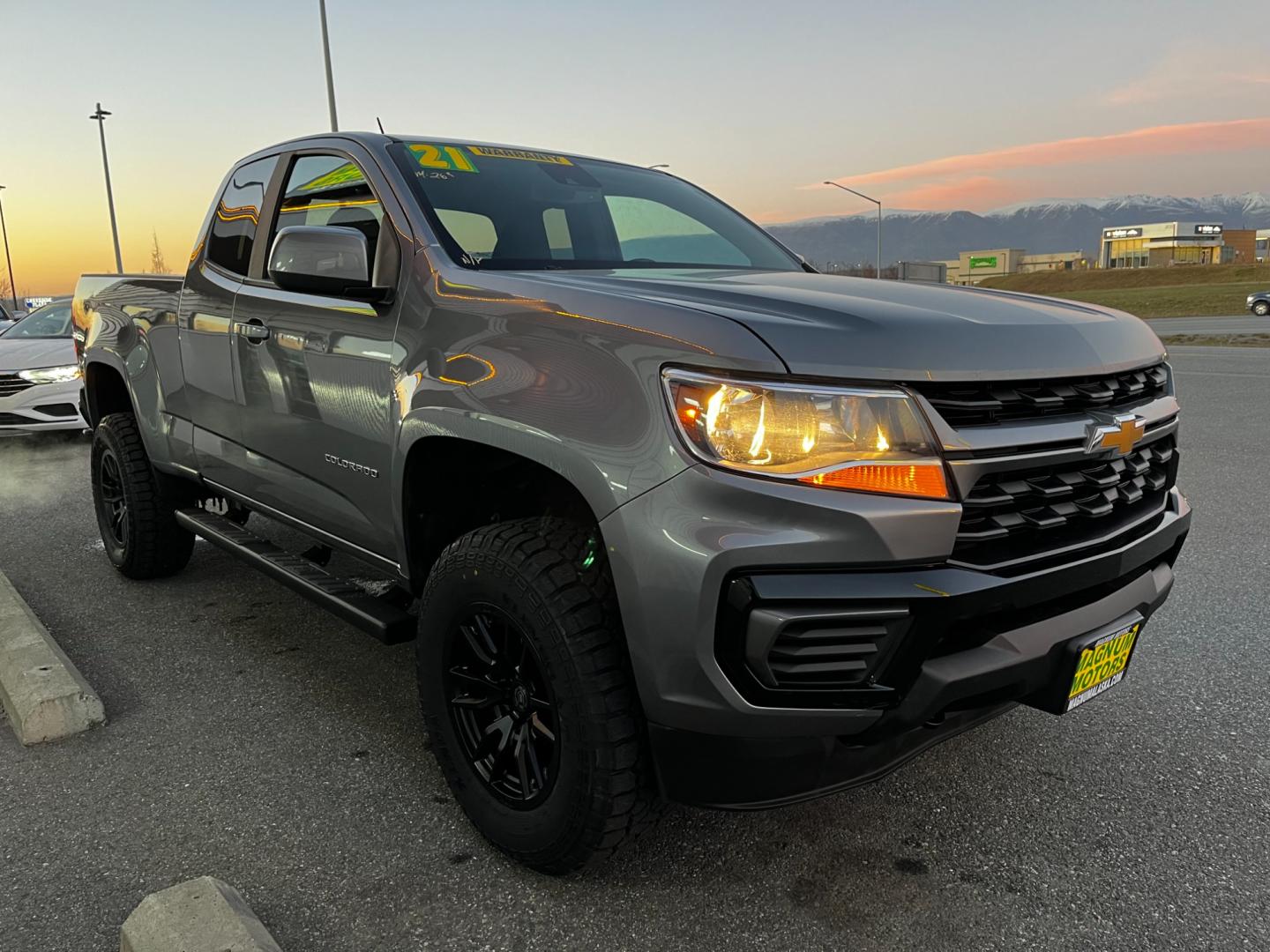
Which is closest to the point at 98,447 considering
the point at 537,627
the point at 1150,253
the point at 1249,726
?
the point at 537,627

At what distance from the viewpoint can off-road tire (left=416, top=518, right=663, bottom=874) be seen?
1.91 m

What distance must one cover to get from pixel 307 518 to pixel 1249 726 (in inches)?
122

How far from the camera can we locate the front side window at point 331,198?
288cm

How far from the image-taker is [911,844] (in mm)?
2330

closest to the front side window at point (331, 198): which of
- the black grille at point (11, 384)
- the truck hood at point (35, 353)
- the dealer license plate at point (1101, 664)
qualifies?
the dealer license plate at point (1101, 664)

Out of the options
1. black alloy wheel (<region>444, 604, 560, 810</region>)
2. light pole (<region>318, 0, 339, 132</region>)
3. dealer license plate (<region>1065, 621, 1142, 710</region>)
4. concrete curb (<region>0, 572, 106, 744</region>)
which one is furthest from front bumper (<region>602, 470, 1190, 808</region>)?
light pole (<region>318, 0, 339, 132</region>)

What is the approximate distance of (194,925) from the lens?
1.83 m

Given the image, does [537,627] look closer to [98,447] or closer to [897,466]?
[897,466]

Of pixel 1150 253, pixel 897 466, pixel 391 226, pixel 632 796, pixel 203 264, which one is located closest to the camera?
pixel 897 466

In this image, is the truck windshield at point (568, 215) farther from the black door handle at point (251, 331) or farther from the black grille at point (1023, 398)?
the black grille at point (1023, 398)

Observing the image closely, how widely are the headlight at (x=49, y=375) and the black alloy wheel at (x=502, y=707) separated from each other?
8.16 m

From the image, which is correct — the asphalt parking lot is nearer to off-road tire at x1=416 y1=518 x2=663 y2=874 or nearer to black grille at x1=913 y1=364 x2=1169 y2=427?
off-road tire at x1=416 y1=518 x2=663 y2=874

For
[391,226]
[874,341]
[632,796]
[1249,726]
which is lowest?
[1249,726]

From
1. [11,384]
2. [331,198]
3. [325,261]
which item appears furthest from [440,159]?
[11,384]
